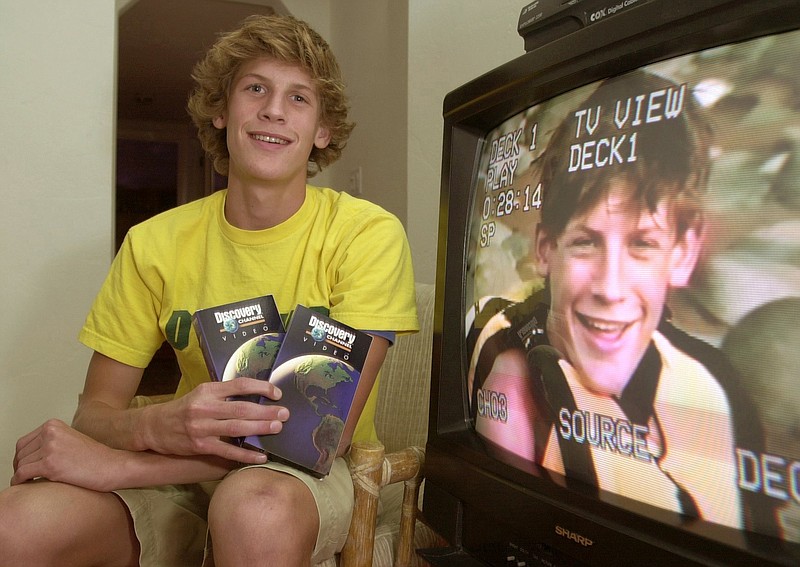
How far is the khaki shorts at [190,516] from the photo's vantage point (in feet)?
3.16

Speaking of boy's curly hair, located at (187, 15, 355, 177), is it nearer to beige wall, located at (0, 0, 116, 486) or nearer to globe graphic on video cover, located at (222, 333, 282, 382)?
globe graphic on video cover, located at (222, 333, 282, 382)

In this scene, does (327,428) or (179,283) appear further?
(179,283)

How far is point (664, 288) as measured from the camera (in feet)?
2.11

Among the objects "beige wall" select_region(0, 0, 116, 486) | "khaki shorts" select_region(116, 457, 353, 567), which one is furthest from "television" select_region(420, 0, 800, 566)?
"beige wall" select_region(0, 0, 116, 486)

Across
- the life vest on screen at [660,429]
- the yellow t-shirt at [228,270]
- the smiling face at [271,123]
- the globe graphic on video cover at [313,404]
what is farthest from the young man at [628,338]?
the smiling face at [271,123]

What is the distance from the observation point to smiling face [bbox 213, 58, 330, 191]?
121cm

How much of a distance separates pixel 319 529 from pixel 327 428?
0.13 metres

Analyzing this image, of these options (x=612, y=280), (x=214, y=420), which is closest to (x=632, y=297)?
(x=612, y=280)

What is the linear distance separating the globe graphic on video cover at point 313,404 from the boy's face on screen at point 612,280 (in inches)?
11.5

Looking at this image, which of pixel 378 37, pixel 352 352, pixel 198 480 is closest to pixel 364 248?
pixel 352 352

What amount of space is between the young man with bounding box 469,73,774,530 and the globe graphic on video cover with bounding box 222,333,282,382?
12.4 inches

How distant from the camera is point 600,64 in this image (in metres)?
0.74

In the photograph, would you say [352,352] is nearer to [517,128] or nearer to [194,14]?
[517,128]

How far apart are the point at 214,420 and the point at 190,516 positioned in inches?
11.2
